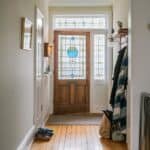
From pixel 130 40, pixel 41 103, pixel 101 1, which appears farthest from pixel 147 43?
pixel 101 1

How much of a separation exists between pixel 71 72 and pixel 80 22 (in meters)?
1.27

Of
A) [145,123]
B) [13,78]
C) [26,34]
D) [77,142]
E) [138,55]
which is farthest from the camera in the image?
[77,142]

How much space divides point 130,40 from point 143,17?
31 cm

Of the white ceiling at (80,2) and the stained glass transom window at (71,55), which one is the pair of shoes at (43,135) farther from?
the white ceiling at (80,2)

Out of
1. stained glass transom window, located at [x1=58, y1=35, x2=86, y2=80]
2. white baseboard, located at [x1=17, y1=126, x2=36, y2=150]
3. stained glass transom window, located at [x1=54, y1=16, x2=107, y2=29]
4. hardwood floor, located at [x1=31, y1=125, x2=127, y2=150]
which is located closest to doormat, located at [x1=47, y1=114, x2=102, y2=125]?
hardwood floor, located at [x1=31, y1=125, x2=127, y2=150]

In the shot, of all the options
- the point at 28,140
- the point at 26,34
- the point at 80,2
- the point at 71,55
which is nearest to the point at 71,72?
the point at 71,55

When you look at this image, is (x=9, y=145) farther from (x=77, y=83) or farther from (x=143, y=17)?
(x=77, y=83)

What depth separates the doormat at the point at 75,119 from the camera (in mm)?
6043

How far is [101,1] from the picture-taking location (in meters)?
6.79

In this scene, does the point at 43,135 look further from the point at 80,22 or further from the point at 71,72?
the point at 80,22

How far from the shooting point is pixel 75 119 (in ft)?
21.1

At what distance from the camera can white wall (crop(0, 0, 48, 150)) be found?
2.80m

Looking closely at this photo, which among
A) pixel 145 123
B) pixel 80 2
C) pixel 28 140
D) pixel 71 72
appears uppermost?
pixel 80 2

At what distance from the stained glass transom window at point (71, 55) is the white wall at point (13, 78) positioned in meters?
2.89
